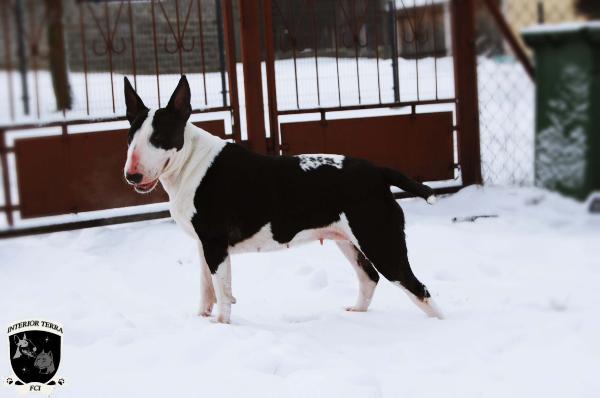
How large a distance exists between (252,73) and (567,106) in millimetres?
2561

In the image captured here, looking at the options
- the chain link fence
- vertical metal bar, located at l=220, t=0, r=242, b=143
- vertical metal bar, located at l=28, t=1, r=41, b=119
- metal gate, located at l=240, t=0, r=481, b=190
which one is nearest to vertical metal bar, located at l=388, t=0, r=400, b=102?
metal gate, located at l=240, t=0, r=481, b=190

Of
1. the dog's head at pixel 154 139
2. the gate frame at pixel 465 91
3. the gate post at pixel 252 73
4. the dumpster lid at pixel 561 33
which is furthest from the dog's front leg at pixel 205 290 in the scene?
the dumpster lid at pixel 561 33

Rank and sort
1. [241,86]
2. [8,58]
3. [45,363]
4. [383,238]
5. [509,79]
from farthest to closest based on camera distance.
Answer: [509,79] → [241,86] → [8,58] → [383,238] → [45,363]

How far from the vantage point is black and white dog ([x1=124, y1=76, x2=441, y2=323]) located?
445cm

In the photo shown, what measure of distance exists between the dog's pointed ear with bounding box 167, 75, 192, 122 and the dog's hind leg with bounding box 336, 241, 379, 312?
3.64ft

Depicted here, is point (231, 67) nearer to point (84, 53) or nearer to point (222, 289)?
point (84, 53)

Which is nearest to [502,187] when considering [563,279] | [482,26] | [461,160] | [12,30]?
[461,160]

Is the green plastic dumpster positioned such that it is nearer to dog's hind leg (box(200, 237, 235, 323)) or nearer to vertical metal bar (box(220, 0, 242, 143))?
vertical metal bar (box(220, 0, 242, 143))

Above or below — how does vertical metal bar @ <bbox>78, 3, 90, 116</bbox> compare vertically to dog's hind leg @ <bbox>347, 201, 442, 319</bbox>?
above

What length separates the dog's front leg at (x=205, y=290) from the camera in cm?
476

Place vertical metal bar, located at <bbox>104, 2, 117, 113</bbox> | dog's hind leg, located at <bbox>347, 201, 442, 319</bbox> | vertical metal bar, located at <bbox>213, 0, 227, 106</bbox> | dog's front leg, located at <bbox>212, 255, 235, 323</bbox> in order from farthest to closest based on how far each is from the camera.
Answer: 1. vertical metal bar, located at <bbox>213, 0, 227, 106</bbox>
2. vertical metal bar, located at <bbox>104, 2, 117, 113</bbox>
3. dog's front leg, located at <bbox>212, 255, 235, 323</bbox>
4. dog's hind leg, located at <bbox>347, 201, 442, 319</bbox>

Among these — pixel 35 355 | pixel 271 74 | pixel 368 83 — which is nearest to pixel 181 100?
pixel 35 355

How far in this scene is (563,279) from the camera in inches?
215

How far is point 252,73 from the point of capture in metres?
7.14
